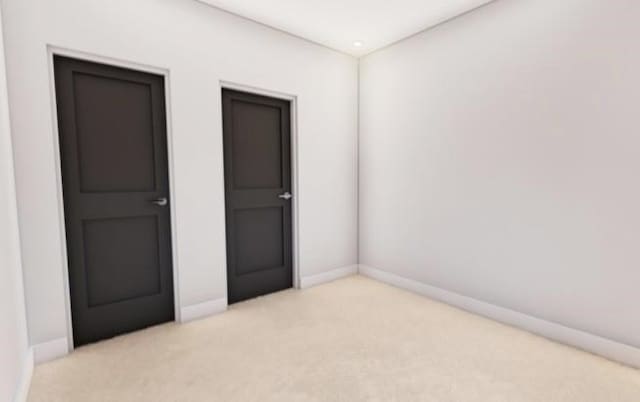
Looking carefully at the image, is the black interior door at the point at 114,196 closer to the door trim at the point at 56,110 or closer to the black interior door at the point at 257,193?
the door trim at the point at 56,110

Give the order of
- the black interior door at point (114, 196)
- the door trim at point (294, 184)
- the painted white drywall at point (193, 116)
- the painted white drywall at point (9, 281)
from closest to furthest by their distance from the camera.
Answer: the painted white drywall at point (9, 281), the painted white drywall at point (193, 116), the black interior door at point (114, 196), the door trim at point (294, 184)

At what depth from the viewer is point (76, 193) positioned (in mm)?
2229

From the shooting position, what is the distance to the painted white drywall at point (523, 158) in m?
2.06

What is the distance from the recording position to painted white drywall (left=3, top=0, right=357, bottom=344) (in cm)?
201

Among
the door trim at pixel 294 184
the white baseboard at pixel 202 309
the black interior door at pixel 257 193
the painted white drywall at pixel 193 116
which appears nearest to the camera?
the painted white drywall at pixel 193 116

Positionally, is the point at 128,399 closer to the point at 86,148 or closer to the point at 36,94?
the point at 86,148

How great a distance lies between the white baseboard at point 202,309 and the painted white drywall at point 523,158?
1.93 metres

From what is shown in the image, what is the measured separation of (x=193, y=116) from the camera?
8.63 feet

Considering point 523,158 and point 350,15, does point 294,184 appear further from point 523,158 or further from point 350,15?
point 523,158

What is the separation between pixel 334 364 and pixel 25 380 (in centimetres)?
183

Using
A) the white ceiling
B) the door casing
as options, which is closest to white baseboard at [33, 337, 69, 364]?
the door casing

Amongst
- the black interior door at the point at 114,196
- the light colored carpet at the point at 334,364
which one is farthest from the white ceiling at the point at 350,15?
the light colored carpet at the point at 334,364

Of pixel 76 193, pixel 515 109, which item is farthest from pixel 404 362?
pixel 76 193

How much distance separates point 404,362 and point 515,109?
213cm
